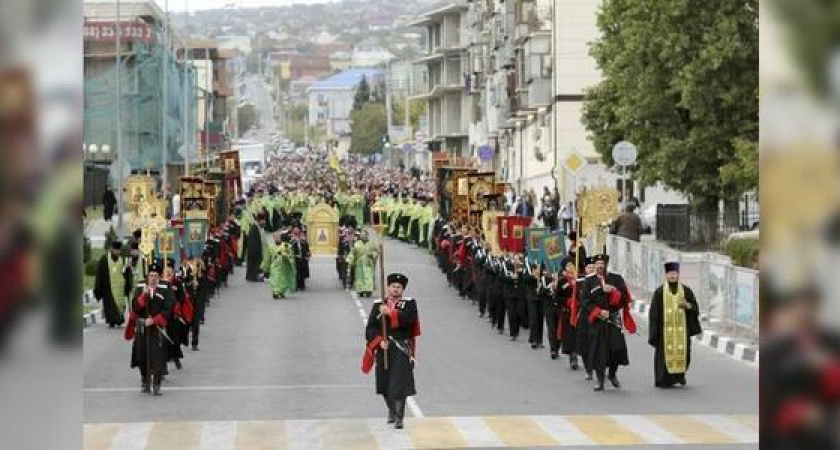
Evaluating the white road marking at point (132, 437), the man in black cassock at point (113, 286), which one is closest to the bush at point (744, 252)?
the man in black cassock at point (113, 286)

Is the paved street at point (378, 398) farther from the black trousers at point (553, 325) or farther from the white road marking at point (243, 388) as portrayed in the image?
the black trousers at point (553, 325)

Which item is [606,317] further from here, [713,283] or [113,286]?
[113,286]

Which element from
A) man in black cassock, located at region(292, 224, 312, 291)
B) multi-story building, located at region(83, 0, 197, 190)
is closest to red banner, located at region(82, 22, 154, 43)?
multi-story building, located at region(83, 0, 197, 190)

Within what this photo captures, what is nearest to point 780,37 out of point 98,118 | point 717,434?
point 717,434

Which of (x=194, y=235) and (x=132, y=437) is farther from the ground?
(x=194, y=235)

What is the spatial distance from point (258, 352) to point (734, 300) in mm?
6652

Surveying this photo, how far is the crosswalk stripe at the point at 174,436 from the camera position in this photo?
1619 centimetres

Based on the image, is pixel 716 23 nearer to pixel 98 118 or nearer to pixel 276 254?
pixel 276 254

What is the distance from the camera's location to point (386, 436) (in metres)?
16.9

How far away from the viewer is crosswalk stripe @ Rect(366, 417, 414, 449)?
16.2 m

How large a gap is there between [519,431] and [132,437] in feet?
11.2

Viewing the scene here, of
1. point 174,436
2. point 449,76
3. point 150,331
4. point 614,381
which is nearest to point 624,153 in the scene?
point 614,381

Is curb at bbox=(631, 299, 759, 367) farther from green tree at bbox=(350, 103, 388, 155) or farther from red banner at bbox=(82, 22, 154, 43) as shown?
green tree at bbox=(350, 103, 388, 155)

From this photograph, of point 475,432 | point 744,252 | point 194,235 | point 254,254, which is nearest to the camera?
point 475,432
